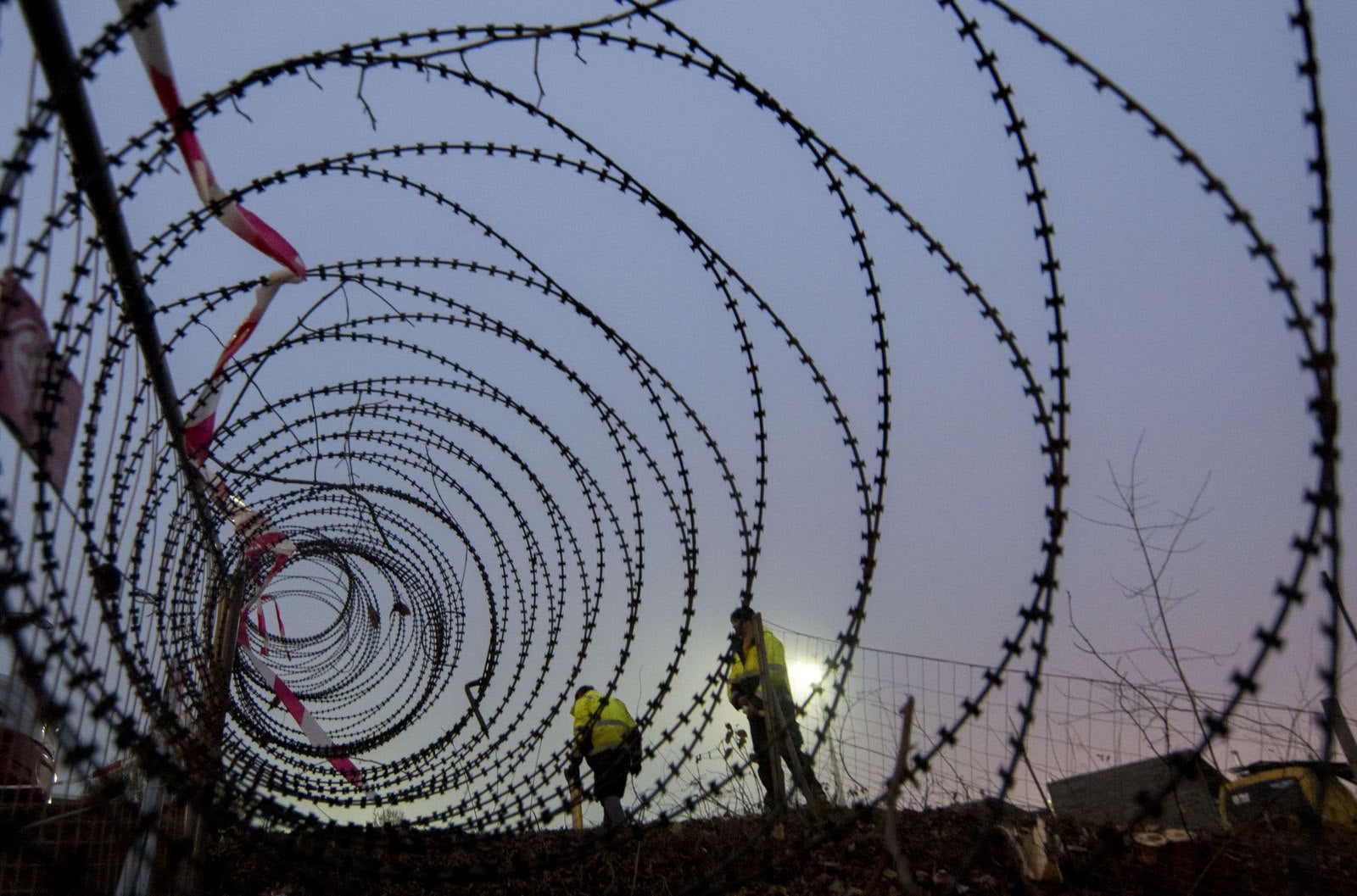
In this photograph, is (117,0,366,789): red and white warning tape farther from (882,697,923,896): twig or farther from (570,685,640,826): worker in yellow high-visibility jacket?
(882,697,923,896): twig

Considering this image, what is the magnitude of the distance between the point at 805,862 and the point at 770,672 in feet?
7.38

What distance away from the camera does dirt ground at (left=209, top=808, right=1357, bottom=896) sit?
3656 millimetres

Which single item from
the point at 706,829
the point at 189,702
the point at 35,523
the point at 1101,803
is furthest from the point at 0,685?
the point at 1101,803

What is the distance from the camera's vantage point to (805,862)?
18.2ft

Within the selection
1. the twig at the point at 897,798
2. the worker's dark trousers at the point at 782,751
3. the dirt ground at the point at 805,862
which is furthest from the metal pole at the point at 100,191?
the worker's dark trousers at the point at 782,751

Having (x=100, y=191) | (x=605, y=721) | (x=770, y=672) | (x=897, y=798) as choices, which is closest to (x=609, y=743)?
(x=605, y=721)

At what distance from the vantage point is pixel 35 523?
3.35 metres

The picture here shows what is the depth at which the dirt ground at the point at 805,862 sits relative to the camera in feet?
12.0

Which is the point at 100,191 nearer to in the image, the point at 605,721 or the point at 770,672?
the point at 770,672

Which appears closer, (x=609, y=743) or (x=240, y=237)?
(x=240, y=237)

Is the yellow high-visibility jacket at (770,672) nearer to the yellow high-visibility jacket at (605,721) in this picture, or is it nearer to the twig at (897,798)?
the yellow high-visibility jacket at (605,721)

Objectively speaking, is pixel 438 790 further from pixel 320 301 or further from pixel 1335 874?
pixel 1335 874

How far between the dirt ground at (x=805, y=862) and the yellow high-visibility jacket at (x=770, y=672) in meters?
1.18

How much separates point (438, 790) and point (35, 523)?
4.12 m
